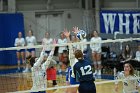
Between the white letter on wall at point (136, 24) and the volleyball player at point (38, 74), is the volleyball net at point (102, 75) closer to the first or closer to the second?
the white letter on wall at point (136, 24)

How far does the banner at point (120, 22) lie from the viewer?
65.9 feet

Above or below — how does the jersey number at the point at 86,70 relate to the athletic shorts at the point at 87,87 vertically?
above

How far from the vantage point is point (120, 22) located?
20828 millimetres

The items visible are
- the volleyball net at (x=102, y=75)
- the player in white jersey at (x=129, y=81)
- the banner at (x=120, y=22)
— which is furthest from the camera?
the banner at (x=120, y=22)

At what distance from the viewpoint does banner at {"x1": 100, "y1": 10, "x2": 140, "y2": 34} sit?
20.1 metres

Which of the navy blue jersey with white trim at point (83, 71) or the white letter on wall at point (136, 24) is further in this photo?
the white letter on wall at point (136, 24)

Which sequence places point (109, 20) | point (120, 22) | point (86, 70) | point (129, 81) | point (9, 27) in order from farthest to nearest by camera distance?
1. point (9, 27)
2. point (109, 20)
3. point (120, 22)
4. point (129, 81)
5. point (86, 70)

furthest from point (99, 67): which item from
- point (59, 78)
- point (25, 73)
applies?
point (25, 73)

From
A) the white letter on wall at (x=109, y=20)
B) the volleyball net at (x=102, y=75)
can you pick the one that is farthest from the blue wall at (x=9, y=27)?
the white letter on wall at (x=109, y=20)

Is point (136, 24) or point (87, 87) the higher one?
point (136, 24)

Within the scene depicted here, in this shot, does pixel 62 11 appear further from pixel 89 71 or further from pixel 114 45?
pixel 89 71

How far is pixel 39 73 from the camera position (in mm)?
9680

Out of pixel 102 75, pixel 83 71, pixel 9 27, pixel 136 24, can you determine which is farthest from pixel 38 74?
pixel 9 27

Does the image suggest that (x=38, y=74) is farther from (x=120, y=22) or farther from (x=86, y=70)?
(x=120, y=22)
